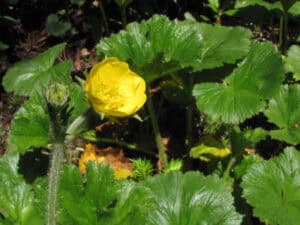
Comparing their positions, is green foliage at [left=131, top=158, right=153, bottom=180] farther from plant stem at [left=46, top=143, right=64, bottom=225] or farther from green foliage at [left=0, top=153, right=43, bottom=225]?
plant stem at [left=46, top=143, right=64, bottom=225]

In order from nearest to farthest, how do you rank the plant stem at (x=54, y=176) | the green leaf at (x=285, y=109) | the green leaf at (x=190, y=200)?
the plant stem at (x=54, y=176), the green leaf at (x=190, y=200), the green leaf at (x=285, y=109)

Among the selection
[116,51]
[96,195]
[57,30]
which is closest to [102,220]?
[96,195]

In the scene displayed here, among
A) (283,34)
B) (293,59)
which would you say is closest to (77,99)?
(293,59)

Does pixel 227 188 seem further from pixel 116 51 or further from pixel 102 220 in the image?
pixel 116 51

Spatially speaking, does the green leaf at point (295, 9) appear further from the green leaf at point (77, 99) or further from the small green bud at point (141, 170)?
the green leaf at point (77, 99)

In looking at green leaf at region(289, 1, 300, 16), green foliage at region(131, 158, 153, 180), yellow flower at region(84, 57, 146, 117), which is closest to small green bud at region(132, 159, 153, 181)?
green foliage at region(131, 158, 153, 180)

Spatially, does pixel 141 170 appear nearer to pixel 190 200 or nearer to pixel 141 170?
pixel 141 170

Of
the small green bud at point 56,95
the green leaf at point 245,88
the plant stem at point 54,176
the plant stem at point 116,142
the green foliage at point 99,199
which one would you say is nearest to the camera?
the small green bud at point 56,95

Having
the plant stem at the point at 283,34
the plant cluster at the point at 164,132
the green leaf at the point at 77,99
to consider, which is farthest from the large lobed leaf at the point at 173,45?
the plant stem at the point at 283,34
